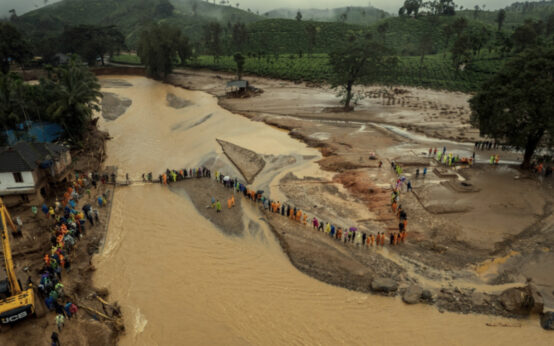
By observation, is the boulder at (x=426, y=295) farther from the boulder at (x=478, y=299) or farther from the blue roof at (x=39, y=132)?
the blue roof at (x=39, y=132)

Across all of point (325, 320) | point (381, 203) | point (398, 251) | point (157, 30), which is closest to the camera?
point (325, 320)

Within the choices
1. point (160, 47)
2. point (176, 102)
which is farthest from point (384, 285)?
point (160, 47)

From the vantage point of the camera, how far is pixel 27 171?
84.2 ft

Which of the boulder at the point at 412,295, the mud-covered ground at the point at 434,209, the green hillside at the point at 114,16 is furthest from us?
the green hillside at the point at 114,16

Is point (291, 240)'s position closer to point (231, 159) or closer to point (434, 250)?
point (434, 250)

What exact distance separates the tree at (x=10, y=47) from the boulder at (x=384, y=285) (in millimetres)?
86678

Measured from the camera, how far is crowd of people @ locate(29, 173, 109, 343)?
56.9ft

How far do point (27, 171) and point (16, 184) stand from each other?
1.44 metres

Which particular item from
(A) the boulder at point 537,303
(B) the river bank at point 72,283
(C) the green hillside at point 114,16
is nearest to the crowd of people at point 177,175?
(B) the river bank at point 72,283

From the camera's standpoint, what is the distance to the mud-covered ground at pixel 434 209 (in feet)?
65.9

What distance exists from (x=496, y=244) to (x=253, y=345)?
17194 mm

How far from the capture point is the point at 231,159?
38.1 metres

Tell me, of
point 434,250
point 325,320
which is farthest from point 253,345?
point 434,250

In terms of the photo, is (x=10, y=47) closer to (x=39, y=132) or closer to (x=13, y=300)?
(x=39, y=132)
